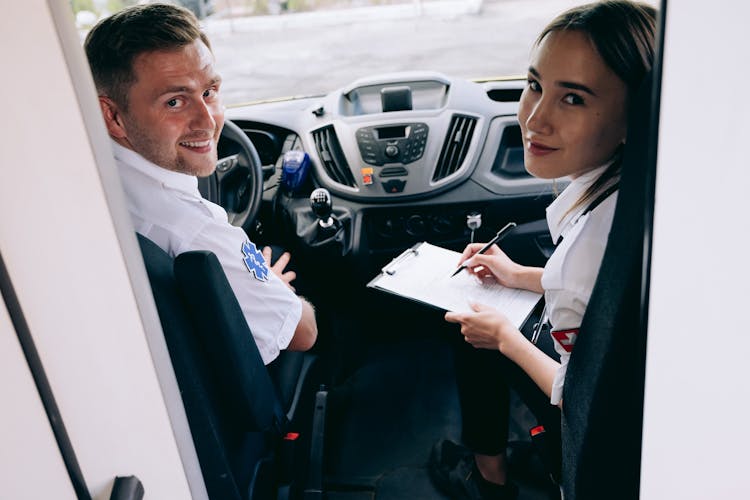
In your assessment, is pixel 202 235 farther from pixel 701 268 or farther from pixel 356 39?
pixel 356 39

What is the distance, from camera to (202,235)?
3.83 feet

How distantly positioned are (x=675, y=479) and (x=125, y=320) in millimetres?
618

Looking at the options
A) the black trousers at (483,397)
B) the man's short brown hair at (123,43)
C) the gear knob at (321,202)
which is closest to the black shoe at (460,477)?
the black trousers at (483,397)

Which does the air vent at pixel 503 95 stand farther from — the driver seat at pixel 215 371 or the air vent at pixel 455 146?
the driver seat at pixel 215 371

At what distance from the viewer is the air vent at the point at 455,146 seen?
7.02 ft

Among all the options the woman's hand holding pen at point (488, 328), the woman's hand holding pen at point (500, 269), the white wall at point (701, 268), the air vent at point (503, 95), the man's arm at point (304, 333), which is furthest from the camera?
the air vent at point (503, 95)

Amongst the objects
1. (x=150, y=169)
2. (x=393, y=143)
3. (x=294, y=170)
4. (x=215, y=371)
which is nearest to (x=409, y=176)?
(x=393, y=143)

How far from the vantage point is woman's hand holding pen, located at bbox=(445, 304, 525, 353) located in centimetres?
128

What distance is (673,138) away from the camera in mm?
538

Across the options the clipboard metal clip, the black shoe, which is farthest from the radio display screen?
the black shoe

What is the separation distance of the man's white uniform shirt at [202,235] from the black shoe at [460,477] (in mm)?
696

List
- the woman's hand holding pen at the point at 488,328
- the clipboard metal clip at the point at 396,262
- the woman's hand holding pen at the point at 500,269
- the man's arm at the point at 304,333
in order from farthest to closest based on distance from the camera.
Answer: the clipboard metal clip at the point at 396,262, the woman's hand holding pen at the point at 500,269, the man's arm at the point at 304,333, the woman's hand holding pen at the point at 488,328

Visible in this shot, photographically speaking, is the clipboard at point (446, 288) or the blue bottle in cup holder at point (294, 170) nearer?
the clipboard at point (446, 288)

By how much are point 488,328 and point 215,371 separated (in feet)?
1.94
